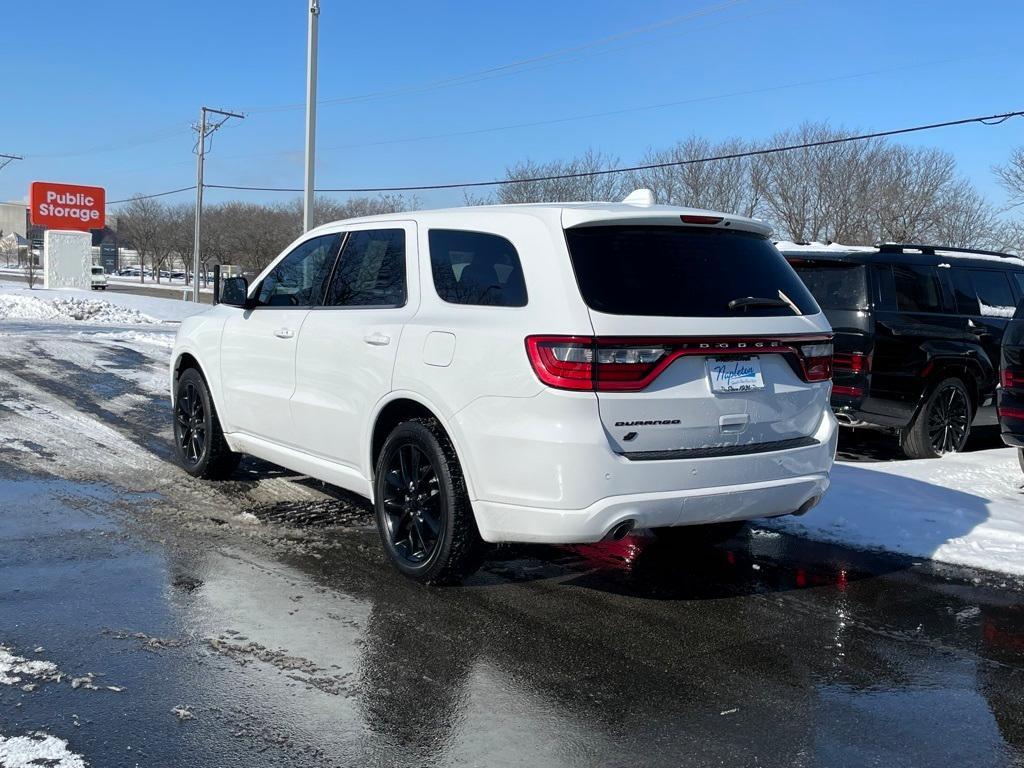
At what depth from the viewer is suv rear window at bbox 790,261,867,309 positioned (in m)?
8.77

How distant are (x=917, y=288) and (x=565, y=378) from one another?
20.3ft

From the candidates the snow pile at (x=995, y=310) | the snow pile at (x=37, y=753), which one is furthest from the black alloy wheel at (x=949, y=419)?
the snow pile at (x=37, y=753)

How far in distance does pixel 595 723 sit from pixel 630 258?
205 cm

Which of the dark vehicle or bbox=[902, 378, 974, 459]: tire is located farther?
bbox=[902, 378, 974, 459]: tire

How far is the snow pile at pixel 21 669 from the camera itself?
358 cm

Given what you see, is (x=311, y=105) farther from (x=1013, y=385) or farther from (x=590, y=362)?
(x=590, y=362)

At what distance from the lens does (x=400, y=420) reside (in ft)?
16.4

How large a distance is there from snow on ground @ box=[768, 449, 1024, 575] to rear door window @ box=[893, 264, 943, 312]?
1575 millimetres

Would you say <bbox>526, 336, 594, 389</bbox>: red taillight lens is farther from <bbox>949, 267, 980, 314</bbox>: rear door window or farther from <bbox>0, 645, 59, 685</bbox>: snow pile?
<bbox>949, 267, 980, 314</bbox>: rear door window

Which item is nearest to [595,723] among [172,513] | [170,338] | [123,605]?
[123,605]

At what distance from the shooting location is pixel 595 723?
3395 millimetres

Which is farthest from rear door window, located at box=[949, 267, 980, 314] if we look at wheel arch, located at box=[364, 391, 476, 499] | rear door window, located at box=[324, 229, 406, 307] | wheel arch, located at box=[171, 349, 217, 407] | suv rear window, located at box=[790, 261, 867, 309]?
wheel arch, located at box=[171, 349, 217, 407]

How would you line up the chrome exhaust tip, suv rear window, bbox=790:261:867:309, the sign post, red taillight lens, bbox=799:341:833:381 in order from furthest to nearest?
the sign post, suv rear window, bbox=790:261:867:309, red taillight lens, bbox=799:341:833:381, the chrome exhaust tip

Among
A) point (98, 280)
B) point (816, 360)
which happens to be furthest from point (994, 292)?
point (98, 280)
